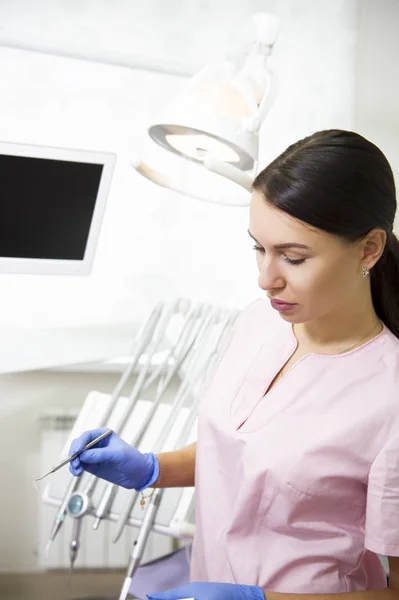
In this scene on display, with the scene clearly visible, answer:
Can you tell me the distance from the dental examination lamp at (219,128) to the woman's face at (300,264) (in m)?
0.25

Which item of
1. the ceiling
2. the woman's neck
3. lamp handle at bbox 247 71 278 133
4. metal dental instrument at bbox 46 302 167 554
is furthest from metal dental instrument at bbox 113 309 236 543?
the ceiling

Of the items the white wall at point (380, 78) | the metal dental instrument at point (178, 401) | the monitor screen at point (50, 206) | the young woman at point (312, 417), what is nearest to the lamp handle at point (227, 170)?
the young woman at point (312, 417)

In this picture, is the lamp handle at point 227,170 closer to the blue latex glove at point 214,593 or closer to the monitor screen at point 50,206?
the blue latex glove at point 214,593

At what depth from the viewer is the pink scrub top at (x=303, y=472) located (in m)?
0.92

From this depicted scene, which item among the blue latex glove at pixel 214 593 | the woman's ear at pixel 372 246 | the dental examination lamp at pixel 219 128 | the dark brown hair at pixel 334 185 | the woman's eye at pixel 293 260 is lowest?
the blue latex glove at pixel 214 593

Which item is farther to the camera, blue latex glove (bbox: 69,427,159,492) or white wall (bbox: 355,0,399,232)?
white wall (bbox: 355,0,399,232)

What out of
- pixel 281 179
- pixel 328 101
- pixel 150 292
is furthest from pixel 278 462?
pixel 328 101

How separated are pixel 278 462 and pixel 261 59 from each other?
0.84m

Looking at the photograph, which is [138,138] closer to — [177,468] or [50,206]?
[50,206]

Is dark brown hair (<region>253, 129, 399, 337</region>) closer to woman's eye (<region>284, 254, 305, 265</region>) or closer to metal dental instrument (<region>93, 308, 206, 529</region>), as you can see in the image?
woman's eye (<region>284, 254, 305, 265</region>)

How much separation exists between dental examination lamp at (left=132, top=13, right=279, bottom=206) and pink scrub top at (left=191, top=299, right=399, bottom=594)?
14.0 inches

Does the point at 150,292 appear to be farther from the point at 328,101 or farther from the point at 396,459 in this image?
the point at 396,459

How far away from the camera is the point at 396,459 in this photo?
0.88 m

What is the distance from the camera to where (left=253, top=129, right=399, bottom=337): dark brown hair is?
2.93 feet
